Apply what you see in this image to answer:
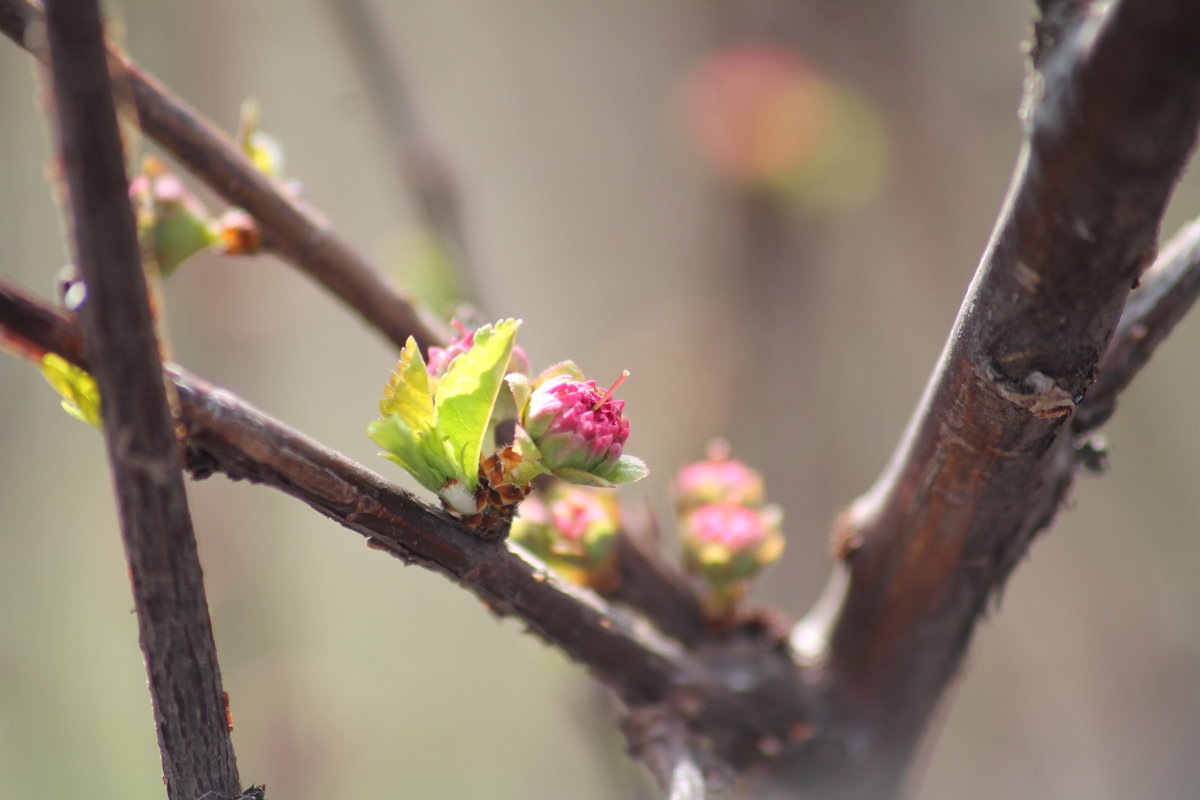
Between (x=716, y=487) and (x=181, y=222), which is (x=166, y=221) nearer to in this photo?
(x=181, y=222)

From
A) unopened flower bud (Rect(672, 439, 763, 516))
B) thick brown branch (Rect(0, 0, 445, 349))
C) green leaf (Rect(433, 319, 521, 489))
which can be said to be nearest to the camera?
green leaf (Rect(433, 319, 521, 489))

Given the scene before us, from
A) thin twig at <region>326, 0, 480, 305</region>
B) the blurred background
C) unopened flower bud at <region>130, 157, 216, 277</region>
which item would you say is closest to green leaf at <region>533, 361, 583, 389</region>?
unopened flower bud at <region>130, 157, 216, 277</region>

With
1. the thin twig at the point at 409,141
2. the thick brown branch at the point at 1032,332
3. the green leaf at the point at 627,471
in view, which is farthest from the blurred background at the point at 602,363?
the green leaf at the point at 627,471

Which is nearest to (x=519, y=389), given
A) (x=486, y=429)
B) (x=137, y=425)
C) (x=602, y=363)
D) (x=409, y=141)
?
(x=486, y=429)

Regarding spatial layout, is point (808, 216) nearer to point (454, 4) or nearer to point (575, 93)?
point (575, 93)

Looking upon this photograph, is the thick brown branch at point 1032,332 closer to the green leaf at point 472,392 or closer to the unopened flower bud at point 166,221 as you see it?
the green leaf at point 472,392

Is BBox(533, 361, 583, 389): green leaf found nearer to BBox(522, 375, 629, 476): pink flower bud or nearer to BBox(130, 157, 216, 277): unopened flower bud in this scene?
BBox(522, 375, 629, 476): pink flower bud
